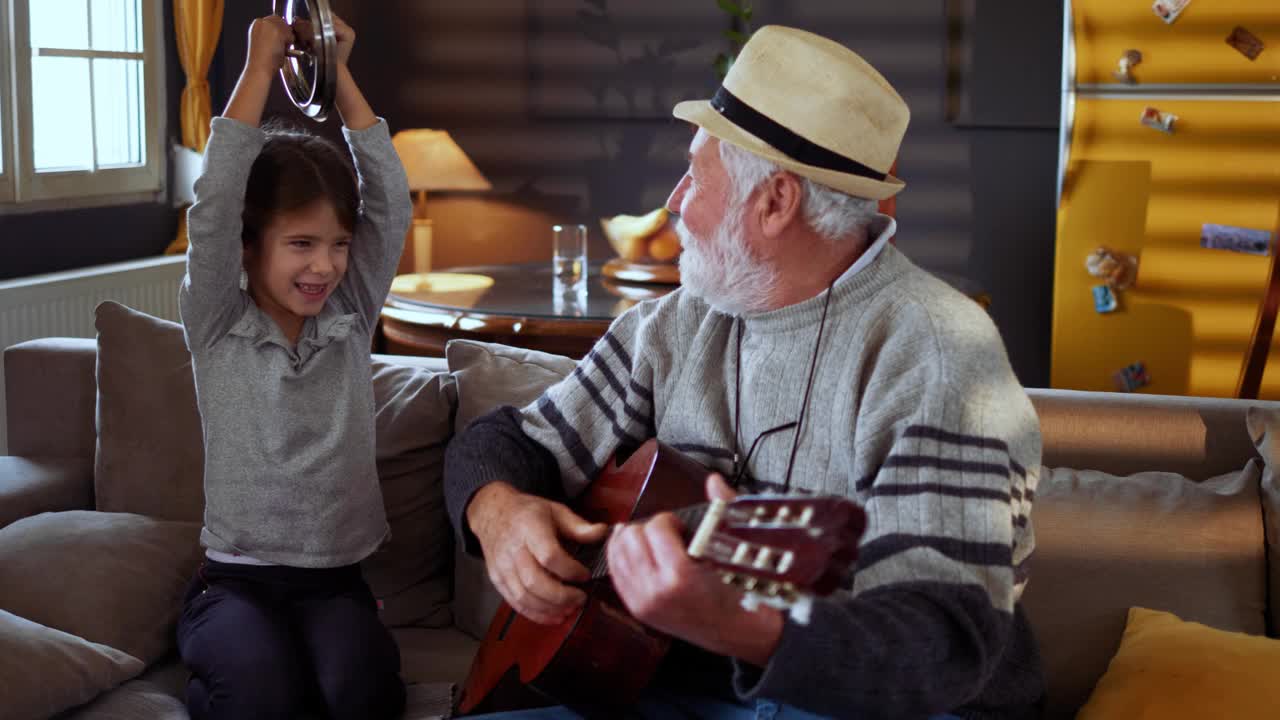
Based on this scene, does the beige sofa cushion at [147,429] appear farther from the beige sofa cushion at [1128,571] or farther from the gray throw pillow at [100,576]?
the beige sofa cushion at [1128,571]

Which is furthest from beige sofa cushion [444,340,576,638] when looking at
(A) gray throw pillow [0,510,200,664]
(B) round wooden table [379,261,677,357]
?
(B) round wooden table [379,261,677,357]

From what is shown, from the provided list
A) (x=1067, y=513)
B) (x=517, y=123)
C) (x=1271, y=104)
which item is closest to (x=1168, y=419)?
(x=1067, y=513)

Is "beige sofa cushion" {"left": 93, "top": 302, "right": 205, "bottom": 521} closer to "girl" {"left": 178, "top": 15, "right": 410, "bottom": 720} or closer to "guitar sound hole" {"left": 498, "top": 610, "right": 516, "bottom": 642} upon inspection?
"girl" {"left": 178, "top": 15, "right": 410, "bottom": 720}

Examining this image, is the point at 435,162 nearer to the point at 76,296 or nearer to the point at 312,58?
the point at 76,296

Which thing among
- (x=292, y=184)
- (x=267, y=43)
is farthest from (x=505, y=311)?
(x=267, y=43)

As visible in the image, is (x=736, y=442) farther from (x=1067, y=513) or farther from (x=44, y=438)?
(x=44, y=438)

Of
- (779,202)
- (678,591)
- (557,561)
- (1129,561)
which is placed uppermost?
(779,202)

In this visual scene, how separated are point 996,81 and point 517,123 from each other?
7.16ft

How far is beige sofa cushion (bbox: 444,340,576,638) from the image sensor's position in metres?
2.10

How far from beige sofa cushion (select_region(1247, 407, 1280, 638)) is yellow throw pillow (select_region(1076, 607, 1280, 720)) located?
171 mm

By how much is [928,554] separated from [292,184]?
117 centimetres

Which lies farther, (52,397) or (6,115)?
(6,115)

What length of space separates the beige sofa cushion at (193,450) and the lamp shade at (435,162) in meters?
3.16

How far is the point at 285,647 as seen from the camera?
1.81 metres
